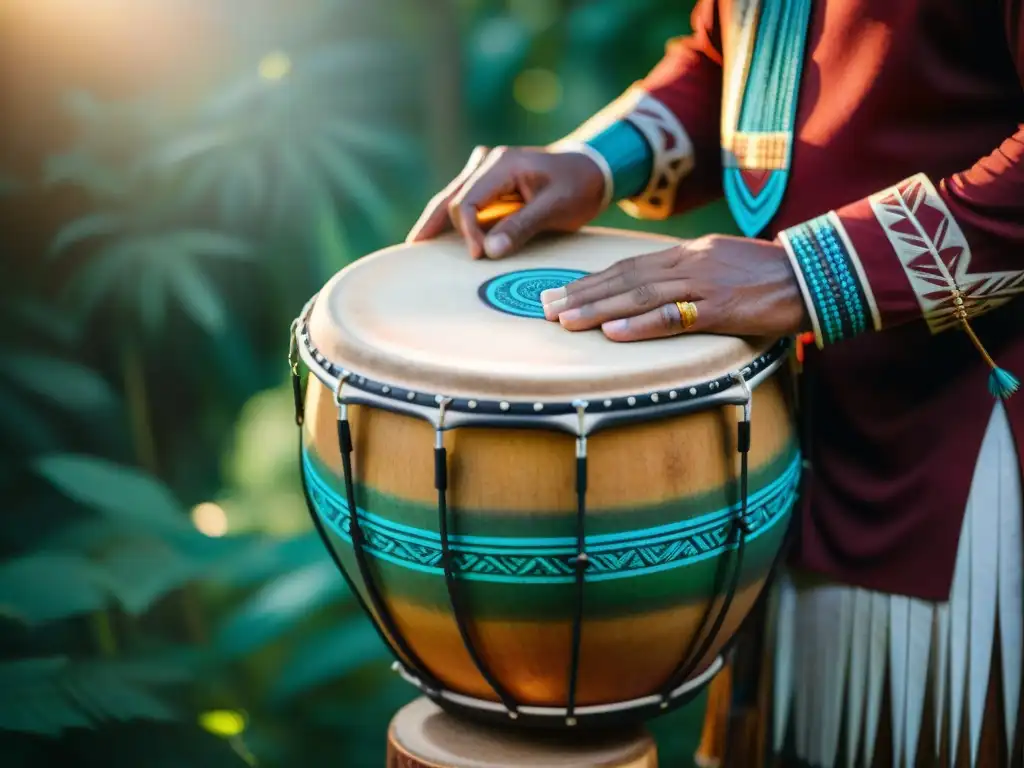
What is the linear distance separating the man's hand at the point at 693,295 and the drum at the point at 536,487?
22 millimetres

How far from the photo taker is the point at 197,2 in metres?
2.84

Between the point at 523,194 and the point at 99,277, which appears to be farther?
the point at 99,277

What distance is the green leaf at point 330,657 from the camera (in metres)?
2.38

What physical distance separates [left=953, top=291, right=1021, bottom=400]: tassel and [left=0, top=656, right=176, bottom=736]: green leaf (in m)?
1.63

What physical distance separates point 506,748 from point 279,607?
1150 mm

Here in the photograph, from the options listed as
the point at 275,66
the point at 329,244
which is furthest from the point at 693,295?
the point at 275,66

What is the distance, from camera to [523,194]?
1.57m

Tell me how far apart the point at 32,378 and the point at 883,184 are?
1917mm

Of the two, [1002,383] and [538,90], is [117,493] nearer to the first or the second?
[538,90]

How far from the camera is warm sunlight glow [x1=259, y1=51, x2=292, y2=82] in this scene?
288cm

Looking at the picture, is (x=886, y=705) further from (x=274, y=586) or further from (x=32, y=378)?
(x=32, y=378)

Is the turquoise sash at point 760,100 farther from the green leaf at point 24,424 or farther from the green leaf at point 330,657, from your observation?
the green leaf at point 24,424

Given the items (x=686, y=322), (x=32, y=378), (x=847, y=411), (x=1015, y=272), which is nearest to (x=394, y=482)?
(x=686, y=322)

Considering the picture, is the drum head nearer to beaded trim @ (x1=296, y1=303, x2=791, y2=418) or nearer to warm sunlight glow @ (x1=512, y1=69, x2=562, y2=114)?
beaded trim @ (x1=296, y1=303, x2=791, y2=418)
